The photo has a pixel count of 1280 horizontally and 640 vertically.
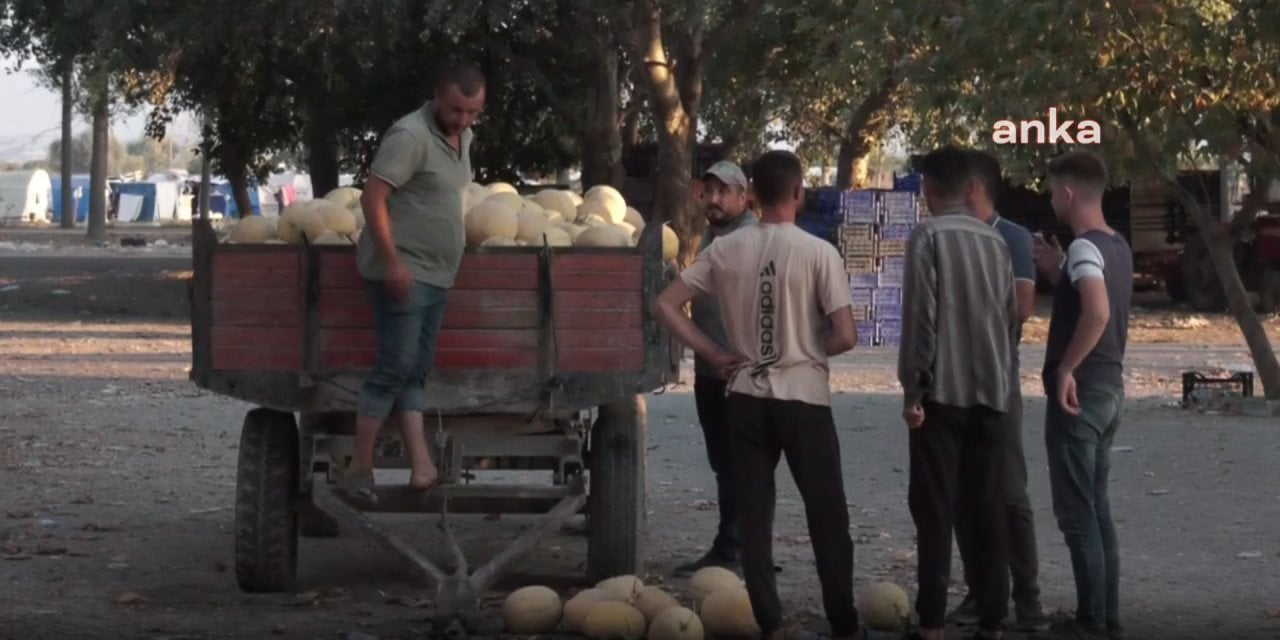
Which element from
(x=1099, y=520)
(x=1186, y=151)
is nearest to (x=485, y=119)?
(x=1186, y=151)

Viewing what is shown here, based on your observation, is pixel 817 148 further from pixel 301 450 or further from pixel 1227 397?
pixel 301 450

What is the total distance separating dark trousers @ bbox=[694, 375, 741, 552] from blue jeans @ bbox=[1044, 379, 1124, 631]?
181cm

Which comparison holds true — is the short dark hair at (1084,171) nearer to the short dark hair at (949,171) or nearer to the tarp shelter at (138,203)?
the short dark hair at (949,171)

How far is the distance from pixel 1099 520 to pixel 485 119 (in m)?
23.1

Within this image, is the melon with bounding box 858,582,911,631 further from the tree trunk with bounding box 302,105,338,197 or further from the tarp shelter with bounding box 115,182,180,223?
the tarp shelter with bounding box 115,182,180,223

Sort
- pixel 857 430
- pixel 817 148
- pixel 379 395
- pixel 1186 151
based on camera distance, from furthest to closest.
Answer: pixel 817 148 → pixel 857 430 → pixel 1186 151 → pixel 379 395

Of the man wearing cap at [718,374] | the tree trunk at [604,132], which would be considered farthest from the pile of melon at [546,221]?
the tree trunk at [604,132]

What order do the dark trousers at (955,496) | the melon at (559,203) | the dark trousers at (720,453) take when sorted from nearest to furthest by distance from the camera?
1. the dark trousers at (955,496)
2. the dark trousers at (720,453)
3. the melon at (559,203)

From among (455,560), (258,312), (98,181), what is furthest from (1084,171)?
(98,181)

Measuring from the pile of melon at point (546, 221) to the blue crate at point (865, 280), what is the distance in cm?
1404

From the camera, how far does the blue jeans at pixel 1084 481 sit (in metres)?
7.15

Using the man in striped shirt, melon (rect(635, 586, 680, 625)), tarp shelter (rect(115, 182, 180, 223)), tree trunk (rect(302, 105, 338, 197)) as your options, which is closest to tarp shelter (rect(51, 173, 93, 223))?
tarp shelter (rect(115, 182, 180, 223))

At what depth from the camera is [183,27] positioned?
23.3 m

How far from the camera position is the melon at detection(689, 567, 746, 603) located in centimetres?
747
